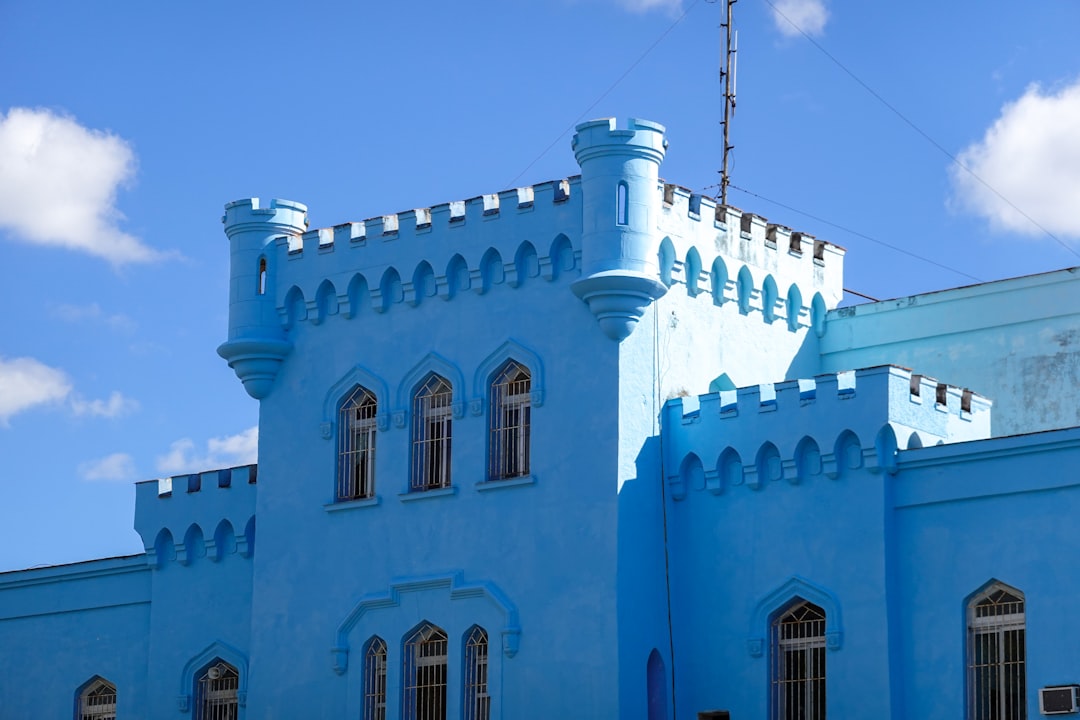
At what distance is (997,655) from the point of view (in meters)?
24.7

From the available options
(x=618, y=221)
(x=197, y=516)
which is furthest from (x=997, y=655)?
(x=197, y=516)

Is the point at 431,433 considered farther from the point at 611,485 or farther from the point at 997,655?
the point at 997,655

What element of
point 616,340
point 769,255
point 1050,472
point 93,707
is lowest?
point 93,707

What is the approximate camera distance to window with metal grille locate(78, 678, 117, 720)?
109 feet

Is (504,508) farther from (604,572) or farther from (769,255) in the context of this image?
(769,255)

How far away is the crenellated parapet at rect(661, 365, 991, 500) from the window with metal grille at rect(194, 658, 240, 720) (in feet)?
26.1

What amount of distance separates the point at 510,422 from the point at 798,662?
17.0 ft

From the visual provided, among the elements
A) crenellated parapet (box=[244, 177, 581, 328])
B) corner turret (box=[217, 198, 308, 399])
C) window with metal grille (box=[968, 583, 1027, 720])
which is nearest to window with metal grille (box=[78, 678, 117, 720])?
corner turret (box=[217, 198, 308, 399])

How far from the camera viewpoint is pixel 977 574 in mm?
24781

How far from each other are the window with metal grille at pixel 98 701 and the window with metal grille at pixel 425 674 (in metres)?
6.53

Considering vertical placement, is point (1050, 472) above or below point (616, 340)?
below

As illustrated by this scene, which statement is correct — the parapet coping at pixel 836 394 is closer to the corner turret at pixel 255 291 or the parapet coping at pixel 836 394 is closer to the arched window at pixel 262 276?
the corner turret at pixel 255 291

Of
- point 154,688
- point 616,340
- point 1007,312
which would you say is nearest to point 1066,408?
point 1007,312

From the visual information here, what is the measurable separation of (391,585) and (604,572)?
11.6 ft
